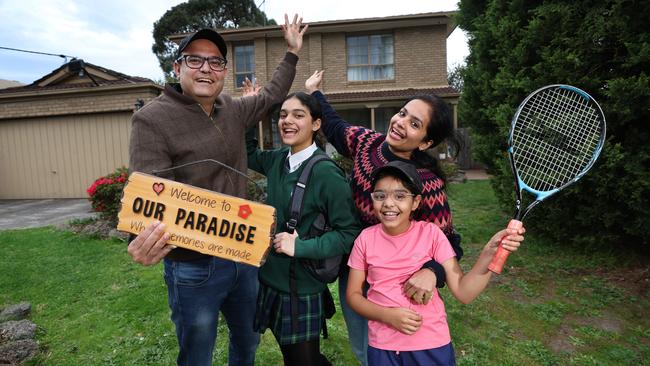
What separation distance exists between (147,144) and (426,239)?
1.38m

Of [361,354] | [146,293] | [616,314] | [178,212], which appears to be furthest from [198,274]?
[616,314]

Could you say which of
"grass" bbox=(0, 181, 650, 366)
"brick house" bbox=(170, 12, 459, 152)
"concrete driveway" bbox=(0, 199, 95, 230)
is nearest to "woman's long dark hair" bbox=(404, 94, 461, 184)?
"grass" bbox=(0, 181, 650, 366)

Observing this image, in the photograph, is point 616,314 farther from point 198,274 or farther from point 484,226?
point 198,274

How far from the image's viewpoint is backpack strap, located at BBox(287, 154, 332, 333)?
1.87 metres

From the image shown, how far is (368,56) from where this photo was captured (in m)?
15.6

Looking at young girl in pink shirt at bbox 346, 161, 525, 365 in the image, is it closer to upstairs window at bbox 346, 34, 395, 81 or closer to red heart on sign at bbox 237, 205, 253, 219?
red heart on sign at bbox 237, 205, 253, 219

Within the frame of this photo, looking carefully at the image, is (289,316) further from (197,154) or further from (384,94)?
(384,94)

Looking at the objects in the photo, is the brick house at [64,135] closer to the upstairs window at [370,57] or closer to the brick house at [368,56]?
the brick house at [368,56]

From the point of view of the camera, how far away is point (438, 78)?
15.2 m

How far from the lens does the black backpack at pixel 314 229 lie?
1881mm

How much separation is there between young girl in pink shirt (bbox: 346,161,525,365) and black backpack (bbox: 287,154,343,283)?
11cm

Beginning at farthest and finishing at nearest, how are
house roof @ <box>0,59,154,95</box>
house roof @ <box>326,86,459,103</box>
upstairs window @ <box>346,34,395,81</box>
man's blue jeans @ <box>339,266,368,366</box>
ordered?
upstairs window @ <box>346,34,395,81</box> < house roof @ <box>326,86,459,103</box> < house roof @ <box>0,59,154,95</box> < man's blue jeans @ <box>339,266,368,366</box>

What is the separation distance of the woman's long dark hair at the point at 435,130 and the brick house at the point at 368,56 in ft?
→ 41.4

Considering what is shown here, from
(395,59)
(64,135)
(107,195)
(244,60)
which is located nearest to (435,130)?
(107,195)
